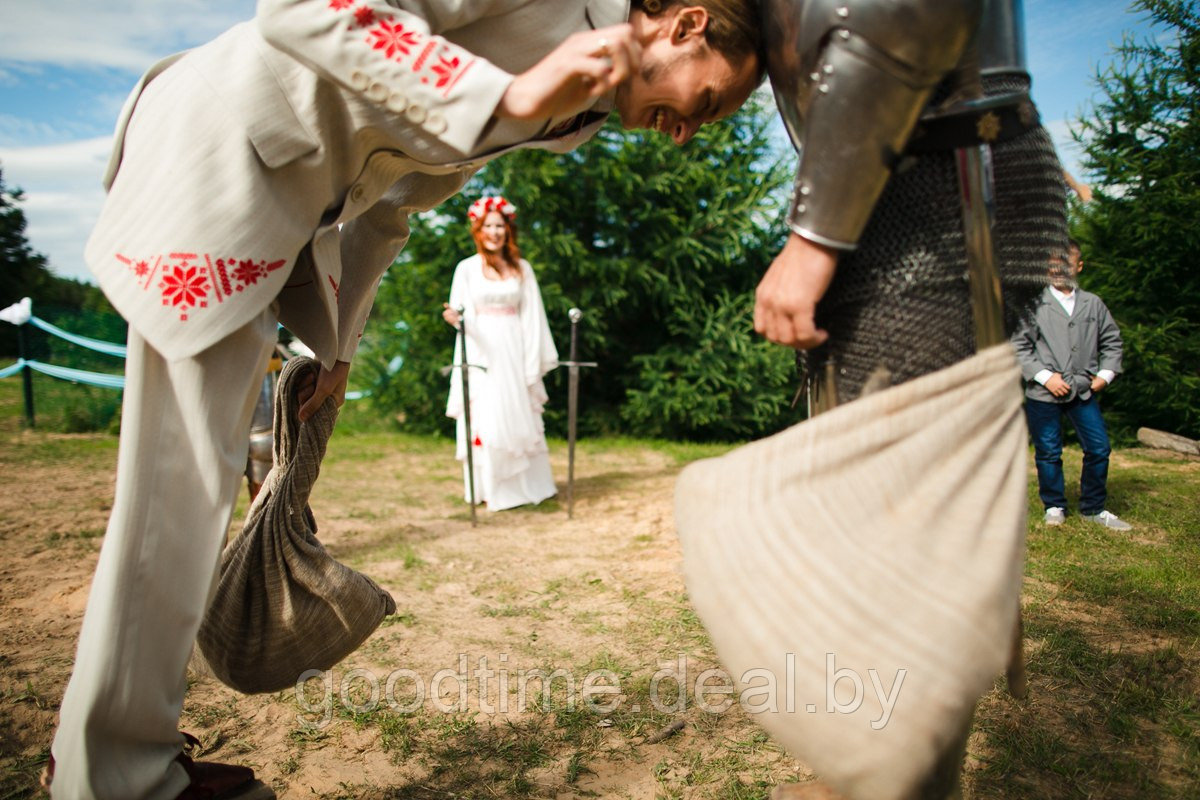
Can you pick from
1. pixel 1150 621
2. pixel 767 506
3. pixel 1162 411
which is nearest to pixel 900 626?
pixel 767 506

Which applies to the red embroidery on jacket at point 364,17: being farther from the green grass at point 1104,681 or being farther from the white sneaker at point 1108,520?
the white sneaker at point 1108,520

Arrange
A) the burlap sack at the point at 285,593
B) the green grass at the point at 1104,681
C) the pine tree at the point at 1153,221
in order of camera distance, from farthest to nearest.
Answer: the pine tree at the point at 1153,221 → the green grass at the point at 1104,681 → the burlap sack at the point at 285,593

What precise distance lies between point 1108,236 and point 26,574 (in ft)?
31.2

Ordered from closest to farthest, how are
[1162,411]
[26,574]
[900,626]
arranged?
[900,626], [26,574], [1162,411]

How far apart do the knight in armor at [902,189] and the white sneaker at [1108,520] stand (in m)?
4.33

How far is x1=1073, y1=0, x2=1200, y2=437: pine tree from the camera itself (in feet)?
24.9

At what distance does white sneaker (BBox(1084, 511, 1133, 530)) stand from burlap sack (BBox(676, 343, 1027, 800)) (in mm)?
4444

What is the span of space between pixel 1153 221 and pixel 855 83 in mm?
8244

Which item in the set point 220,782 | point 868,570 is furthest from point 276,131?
point 220,782

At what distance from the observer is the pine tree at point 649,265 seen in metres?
9.45

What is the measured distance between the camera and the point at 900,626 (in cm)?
112

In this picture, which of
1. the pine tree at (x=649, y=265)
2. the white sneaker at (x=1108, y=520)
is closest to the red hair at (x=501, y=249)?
the pine tree at (x=649, y=265)

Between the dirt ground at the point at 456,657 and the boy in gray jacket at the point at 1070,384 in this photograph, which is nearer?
the dirt ground at the point at 456,657

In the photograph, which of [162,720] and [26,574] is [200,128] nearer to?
[162,720]
